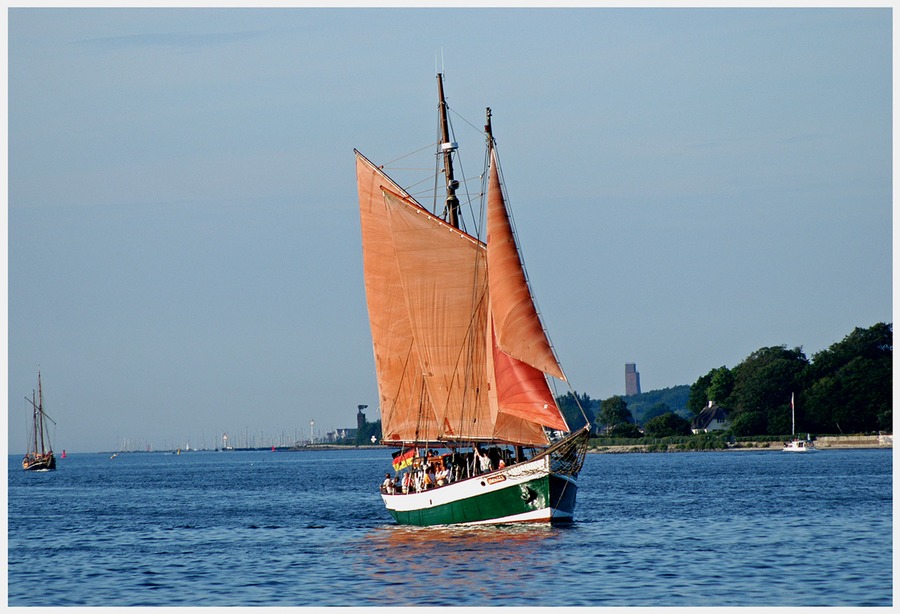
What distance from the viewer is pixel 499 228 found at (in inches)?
2345

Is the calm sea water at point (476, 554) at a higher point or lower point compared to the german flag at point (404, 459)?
lower

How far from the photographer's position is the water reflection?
41.5 metres

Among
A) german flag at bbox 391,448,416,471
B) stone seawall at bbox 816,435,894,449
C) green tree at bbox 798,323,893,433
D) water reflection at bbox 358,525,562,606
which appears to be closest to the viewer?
water reflection at bbox 358,525,562,606

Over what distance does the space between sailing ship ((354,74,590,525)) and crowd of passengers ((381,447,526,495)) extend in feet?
0.24

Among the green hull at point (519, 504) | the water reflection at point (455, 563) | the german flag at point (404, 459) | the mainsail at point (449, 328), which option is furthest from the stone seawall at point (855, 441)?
the water reflection at point (455, 563)

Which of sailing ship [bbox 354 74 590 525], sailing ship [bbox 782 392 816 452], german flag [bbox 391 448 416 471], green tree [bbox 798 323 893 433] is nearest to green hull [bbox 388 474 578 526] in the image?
sailing ship [bbox 354 74 590 525]

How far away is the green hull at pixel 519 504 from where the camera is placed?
190 ft

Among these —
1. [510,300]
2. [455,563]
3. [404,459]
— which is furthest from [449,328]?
[455,563]

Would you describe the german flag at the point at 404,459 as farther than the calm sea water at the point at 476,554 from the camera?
Yes

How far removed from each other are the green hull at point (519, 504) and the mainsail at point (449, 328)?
2.65 m

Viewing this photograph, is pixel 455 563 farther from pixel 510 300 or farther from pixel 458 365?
pixel 458 365

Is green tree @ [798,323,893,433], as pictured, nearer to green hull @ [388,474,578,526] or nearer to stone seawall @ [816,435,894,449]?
stone seawall @ [816,435,894,449]

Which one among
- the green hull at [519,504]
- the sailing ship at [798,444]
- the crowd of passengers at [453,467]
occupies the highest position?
the crowd of passengers at [453,467]

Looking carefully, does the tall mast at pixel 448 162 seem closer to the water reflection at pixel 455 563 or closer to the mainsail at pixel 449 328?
the mainsail at pixel 449 328
